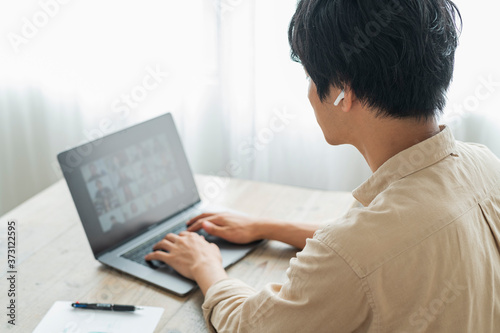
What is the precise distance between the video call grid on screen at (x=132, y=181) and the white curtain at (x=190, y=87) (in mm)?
847

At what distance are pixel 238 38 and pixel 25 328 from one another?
1.41 m

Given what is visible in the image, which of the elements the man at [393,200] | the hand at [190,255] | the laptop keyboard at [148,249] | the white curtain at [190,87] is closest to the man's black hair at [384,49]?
the man at [393,200]

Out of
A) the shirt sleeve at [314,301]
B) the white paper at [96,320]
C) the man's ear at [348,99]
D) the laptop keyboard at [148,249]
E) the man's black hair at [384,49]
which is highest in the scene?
the man's black hair at [384,49]

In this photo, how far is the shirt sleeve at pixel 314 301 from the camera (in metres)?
0.83

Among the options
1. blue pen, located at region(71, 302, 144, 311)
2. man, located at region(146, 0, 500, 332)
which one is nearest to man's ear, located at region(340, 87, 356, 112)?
man, located at region(146, 0, 500, 332)

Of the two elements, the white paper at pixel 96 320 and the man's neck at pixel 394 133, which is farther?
the white paper at pixel 96 320

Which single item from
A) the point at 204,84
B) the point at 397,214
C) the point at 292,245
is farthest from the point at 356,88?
the point at 204,84

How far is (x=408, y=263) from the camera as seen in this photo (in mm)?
820

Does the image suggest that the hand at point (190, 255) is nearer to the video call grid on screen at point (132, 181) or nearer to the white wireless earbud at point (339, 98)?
the video call grid on screen at point (132, 181)

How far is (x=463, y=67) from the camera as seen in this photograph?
1958 mm

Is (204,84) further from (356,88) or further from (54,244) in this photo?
(356,88)

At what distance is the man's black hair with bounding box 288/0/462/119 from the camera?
2.85ft

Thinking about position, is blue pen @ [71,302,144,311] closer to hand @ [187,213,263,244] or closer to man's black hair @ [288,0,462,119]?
hand @ [187,213,263,244]

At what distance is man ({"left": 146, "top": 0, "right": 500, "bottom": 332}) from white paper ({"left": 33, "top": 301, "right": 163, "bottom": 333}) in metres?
0.15
